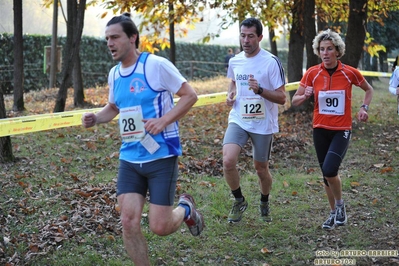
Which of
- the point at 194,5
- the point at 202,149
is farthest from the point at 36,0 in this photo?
the point at 202,149

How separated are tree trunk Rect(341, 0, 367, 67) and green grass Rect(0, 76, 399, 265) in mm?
3558

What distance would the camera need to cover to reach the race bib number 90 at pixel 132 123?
4676 mm

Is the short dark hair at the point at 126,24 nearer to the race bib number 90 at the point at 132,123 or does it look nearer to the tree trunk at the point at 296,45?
the race bib number 90 at the point at 132,123

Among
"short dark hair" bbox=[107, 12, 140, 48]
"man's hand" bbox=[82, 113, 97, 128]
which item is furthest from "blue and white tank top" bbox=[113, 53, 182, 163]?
"man's hand" bbox=[82, 113, 97, 128]

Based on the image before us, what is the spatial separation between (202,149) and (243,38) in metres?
4.57

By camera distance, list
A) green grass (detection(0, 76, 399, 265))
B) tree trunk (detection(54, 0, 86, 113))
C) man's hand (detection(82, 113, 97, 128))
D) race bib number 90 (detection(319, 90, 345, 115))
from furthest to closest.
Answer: tree trunk (detection(54, 0, 86, 113)) → race bib number 90 (detection(319, 90, 345, 115)) → green grass (detection(0, 76, 399, 265)) → man's hand (detection(82, 113, 97, 128))

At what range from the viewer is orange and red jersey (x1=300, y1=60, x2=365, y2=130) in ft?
21.8

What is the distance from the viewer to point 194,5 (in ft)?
51.0

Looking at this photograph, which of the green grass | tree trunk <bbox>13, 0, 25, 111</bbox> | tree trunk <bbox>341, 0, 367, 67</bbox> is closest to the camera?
the green grass

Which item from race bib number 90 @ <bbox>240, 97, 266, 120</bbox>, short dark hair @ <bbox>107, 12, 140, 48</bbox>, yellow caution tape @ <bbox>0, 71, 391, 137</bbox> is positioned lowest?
yellow caution tape @ <bbox>0, 71, 391, 137</bbox>

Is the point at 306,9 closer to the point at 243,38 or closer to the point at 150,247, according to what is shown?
the point at 243,38

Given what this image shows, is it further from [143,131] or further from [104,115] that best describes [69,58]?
[143,131]

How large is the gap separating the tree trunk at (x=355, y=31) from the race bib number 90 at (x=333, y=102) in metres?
8.61

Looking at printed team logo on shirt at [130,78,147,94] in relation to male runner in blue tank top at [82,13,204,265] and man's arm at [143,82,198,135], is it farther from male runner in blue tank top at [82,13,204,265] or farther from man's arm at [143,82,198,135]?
man's arm at [143,82,198,135]
